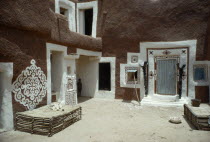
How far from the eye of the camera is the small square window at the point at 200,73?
8.99 meters

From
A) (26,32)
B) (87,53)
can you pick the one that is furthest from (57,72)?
(26,32)

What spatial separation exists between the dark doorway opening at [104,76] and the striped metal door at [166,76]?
2.80m

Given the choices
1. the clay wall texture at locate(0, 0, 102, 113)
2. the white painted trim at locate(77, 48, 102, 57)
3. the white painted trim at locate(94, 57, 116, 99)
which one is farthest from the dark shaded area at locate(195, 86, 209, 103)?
the clay wall texture at locate(0, 0, 102, 113)

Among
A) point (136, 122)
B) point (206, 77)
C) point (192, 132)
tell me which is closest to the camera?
point (192, 132)

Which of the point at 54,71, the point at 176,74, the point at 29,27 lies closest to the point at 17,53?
the point at 29,27

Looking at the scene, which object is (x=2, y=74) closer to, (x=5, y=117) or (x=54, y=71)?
(x=5, y=117)

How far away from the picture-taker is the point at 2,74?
5.27 metres

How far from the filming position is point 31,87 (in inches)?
237

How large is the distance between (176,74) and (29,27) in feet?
23.5

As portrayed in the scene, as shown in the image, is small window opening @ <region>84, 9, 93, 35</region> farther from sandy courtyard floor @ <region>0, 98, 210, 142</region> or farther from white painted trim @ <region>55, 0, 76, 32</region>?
sandy courtyard floor @ <region>0, 98, 210, 142</region>

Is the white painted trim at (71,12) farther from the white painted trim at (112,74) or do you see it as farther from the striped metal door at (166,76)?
the striped metal door at (166,76)

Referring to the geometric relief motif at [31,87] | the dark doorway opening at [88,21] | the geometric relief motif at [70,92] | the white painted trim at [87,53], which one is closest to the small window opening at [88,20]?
the dark doorway opening at [88,21]

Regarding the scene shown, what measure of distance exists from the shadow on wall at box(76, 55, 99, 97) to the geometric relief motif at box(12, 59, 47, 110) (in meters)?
4.74

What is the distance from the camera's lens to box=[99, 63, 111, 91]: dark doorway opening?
10.8 m
